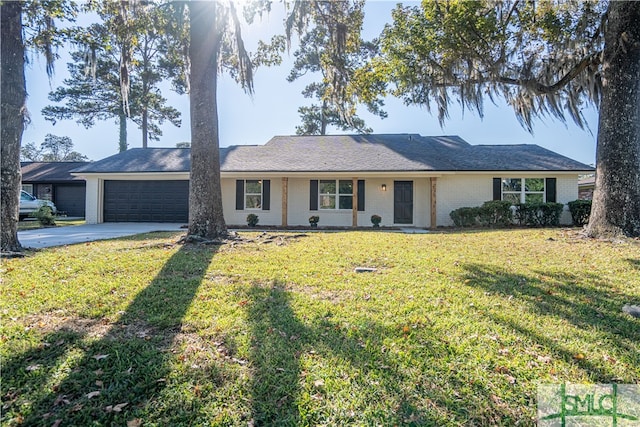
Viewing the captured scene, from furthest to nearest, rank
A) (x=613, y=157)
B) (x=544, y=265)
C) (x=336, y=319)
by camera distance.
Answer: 1. (x=613, y=157)
2. (x=544, y=265)
3. (x=336, y=319)

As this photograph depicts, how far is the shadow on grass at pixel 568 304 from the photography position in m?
2.60

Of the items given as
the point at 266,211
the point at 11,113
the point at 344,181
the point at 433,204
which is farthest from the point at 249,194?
the point at 11,113

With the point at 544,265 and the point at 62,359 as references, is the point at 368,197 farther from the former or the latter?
the point at 62,359

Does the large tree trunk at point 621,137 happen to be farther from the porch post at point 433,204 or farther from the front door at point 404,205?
the front door at point 404,205

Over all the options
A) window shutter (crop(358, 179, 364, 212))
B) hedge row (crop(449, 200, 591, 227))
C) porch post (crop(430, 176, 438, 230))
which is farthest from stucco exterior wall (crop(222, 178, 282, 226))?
hedge row (crop(449, 200, 591, 227))

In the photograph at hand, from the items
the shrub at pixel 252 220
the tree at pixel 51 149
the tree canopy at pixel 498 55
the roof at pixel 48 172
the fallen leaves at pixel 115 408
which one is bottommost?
the fallen leaves at pixel 115 408

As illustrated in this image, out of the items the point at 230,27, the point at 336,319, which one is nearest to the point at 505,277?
the point at 336,319

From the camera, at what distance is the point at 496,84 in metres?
9.89

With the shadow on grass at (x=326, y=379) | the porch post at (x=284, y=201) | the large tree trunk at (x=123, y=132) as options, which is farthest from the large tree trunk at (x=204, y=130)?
the large tree trunk at (x=123, y=132)

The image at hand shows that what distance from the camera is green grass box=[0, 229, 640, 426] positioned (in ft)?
6.43

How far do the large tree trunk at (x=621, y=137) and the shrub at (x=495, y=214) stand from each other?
4314 millimetres

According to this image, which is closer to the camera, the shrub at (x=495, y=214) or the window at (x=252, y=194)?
the shrub at (x=495, y=214)

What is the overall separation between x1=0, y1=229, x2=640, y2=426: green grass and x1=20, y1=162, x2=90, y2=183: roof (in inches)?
763

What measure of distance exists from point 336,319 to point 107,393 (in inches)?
74.8
